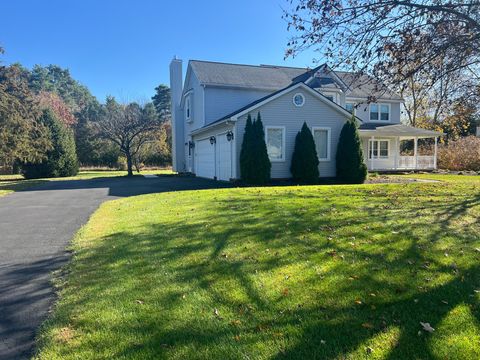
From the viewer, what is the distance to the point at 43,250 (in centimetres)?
600

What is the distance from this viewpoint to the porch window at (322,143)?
716 inches

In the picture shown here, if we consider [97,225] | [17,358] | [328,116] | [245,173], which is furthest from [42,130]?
[17,358]

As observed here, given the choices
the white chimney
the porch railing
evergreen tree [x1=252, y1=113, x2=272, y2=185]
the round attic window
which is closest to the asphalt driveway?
evergreen tree [x1=252, y1=113, x2=272, y2=185]

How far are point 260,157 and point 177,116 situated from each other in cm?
1500

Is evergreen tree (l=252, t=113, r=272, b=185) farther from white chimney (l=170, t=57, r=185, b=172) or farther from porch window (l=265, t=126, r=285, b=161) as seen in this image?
white chimney (l=170, t=57, r=185, b=172)

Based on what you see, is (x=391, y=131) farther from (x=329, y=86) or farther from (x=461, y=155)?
(x=461, y=155)

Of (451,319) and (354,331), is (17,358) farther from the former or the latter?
(451,319)

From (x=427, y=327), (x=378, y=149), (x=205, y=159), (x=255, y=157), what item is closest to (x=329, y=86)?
(x=378, y=149)

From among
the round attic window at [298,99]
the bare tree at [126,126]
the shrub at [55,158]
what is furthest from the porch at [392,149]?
the shrub at [55,158]

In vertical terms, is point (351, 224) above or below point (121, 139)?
below

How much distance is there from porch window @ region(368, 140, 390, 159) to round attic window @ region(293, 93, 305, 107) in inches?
412

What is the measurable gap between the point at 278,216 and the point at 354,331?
14.7 ft

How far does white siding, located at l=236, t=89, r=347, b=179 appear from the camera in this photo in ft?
56.2

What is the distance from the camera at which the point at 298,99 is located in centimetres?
1761
